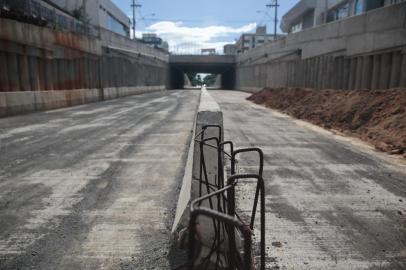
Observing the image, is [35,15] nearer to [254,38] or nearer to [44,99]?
[44,99]

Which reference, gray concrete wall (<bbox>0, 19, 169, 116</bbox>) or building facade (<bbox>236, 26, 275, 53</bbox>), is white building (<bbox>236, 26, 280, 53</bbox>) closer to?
building facade (<bbox>236, 26, 275, 53</bbox>)

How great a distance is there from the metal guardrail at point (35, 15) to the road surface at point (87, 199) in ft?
31.1

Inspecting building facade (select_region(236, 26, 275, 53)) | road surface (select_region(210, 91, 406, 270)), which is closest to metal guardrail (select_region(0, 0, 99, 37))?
road surface (select_region(210, 91, 406, 270))

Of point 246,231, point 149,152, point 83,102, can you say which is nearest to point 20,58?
point 83,102

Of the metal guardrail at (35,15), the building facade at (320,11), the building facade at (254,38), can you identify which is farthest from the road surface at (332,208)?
the building facade at (254,38)

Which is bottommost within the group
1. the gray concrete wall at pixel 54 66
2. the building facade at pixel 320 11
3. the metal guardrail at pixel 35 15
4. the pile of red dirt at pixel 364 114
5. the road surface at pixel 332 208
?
the road surface at pixel 332 208

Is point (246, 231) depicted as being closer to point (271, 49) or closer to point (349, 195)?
point (349, 195)

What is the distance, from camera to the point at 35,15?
767 inches

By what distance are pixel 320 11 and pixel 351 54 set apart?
1611 inches

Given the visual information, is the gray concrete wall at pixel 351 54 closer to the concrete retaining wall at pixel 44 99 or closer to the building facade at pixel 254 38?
the concrete retaining wall at pixel 44 99

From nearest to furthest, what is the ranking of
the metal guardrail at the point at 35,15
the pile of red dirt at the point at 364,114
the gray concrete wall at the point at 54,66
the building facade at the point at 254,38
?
the pile of red dirt at the point at 364,114 → the gray concrete wall at the point at 54,66 → the metal guardrail at the point at 35,15 → the building facade at the point at 254,38

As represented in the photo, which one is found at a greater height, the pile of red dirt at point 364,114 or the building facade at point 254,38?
the building facade at point 254,38

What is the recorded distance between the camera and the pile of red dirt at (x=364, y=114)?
1037cm

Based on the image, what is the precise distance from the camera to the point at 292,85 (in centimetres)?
2748
